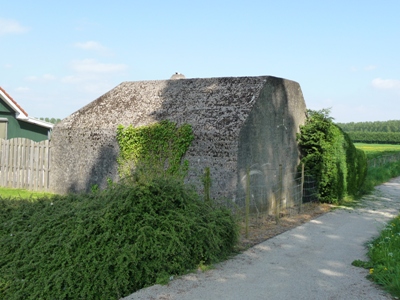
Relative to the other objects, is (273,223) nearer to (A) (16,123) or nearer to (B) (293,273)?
(B) (293,273)

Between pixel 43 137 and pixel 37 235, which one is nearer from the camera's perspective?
pixel 37 235

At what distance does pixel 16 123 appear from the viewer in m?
23.7

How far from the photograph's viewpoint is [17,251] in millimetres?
8180

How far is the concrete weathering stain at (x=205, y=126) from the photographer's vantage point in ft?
41.4

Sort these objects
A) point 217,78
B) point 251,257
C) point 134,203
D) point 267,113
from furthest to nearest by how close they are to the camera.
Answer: point 217,78 < point 267,113 < point 251,257 < point 134,203

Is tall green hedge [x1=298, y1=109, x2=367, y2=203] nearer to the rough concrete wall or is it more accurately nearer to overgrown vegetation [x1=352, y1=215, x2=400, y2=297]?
the rough concrete wall

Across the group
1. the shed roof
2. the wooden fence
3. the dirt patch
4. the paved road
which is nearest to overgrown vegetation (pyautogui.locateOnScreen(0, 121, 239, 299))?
the paved road

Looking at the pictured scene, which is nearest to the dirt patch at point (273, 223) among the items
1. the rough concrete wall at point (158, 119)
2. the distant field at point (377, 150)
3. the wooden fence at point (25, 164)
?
the rough concrete wall at point (158, 119)

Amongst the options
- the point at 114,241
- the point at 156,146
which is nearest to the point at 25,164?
the point at 156,146

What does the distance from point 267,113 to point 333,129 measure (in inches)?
125

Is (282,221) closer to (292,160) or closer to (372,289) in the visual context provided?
(292,160)

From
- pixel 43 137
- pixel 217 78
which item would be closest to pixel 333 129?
pixel 217 78

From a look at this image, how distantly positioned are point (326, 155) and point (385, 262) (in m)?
8.01

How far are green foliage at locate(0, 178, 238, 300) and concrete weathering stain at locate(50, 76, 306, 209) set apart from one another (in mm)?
2882
